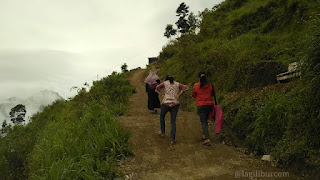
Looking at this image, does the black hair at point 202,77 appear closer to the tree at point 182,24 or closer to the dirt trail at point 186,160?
the dirt trail at point 186,160

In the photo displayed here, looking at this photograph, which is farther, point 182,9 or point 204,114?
point 182,9

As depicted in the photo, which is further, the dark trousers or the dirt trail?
the dark trousers

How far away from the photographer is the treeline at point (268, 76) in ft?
14.2

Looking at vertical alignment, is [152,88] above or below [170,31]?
below

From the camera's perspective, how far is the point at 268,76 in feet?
24.4

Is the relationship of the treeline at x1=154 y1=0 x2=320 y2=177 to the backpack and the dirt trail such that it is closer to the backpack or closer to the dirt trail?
the dirt trail

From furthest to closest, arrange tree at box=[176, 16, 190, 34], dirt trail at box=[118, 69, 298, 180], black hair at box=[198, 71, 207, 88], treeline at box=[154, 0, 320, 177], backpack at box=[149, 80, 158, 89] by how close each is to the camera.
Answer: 1. tree at box=[176, 16, 190, 34]
2. backpack at box=[149, 80, 158, 89]
3. black hair at box=[198, 71, 207, 88]
4. dirt trail at box=[118, 69, 298, 180]
5. treeline at box=[154, 0, 320, 177]

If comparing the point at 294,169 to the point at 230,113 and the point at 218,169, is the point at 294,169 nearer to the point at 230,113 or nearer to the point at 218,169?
the point at 218,169

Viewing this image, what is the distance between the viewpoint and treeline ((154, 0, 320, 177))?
4.33m

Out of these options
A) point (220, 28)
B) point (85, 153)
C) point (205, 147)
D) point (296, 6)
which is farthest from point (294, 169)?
point (220, 28)

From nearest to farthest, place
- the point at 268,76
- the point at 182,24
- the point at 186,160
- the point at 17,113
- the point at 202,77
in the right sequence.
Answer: the point at 186,160, the point at 202,77, the point at 268,76, the point at 182,24, the point at 17,113

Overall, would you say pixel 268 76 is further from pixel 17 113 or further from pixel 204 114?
pixel 17 113

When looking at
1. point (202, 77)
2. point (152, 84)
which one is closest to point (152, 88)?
point (152, 84)

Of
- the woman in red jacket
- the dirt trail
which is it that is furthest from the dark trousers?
the dirt trail
